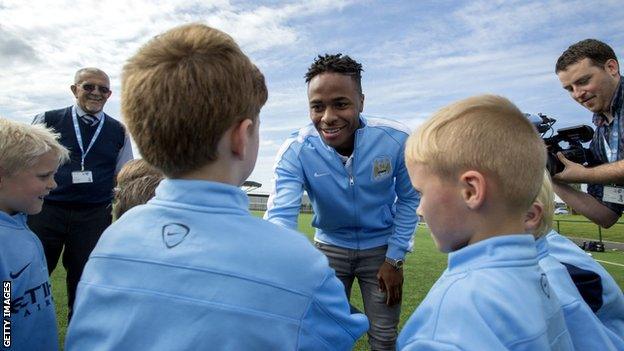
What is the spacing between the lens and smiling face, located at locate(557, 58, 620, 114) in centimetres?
417

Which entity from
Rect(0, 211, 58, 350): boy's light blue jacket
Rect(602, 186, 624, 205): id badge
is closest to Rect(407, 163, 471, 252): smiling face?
Rect(0, 211, 58, 350): boy's light blue jacket

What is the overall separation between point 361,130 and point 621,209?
2.37m

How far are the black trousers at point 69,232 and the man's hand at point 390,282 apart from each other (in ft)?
10.1

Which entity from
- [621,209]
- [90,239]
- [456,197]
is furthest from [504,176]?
[90,239]

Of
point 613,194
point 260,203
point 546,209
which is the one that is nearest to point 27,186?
point 546,209

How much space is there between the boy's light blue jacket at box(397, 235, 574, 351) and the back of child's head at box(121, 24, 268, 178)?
72 centimetres

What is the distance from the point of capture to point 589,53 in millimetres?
4172

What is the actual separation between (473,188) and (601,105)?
350 centimetres

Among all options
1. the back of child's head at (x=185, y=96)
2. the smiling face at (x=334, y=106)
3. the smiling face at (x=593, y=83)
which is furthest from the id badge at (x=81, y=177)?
the smiling face at (x=593, y=83)

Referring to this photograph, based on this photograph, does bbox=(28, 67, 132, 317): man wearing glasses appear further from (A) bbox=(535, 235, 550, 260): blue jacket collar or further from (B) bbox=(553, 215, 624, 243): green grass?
(B) bbox=(553, 215, 624, 243): green grass

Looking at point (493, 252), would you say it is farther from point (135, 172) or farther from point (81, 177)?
point (81, 177)

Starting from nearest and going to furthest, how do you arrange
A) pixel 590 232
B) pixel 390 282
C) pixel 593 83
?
pixel 390 282 < pixel 593 83 < pixel 590 232

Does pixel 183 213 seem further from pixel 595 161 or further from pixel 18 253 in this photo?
pixel 595 161

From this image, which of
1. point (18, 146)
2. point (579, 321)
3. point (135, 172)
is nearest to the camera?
point (579, 321)
